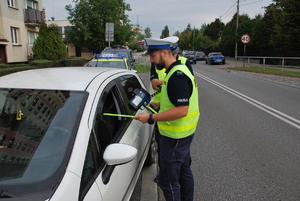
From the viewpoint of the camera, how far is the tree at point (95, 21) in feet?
93.9

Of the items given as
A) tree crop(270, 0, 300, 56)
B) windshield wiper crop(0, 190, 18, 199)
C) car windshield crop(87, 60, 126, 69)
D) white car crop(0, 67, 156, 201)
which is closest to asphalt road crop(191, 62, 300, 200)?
white car crop(0, 67, 156, 201)

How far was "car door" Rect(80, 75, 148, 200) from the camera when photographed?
1665 mm

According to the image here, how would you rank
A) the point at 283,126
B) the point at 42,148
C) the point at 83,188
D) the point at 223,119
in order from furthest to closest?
the point at 223,119
the point at 283,126
the point at 42,148
the point at 83,188

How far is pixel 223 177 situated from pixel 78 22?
1194 inches

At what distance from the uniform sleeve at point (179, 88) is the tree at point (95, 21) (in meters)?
28.2

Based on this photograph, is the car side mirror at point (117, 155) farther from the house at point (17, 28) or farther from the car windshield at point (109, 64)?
the house at point (17, 28)

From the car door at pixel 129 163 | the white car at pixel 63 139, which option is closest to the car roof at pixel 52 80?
the white car at pixel 63 139

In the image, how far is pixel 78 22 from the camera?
98.4 feet

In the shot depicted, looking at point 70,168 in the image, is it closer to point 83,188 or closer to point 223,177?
point 83,188

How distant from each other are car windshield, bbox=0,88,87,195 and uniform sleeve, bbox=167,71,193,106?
75cm

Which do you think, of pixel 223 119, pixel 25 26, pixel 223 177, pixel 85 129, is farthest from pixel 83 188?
pixel 25 26

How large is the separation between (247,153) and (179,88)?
9.22 ft

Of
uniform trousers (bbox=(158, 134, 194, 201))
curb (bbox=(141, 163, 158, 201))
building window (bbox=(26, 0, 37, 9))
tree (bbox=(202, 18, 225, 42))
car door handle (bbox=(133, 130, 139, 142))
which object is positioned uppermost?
tree (bbox=(202, 18, 225, 42))

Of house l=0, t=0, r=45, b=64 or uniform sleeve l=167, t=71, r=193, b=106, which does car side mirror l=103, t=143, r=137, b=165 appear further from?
house l=0, t=0, r=45, b=64
